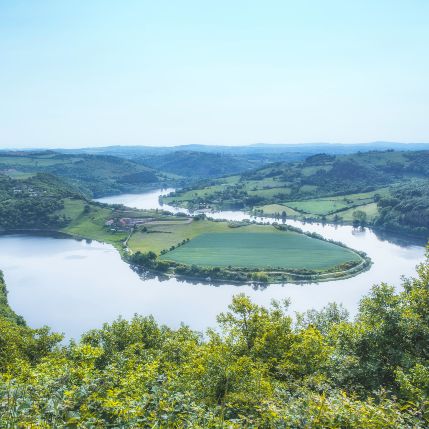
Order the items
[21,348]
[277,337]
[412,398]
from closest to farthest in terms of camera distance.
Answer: [412,398] < [277,337] < [21,348]

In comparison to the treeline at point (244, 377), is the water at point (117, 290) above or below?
below

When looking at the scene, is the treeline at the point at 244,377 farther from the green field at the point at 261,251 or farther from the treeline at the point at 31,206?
the treeline at the point at 31,206

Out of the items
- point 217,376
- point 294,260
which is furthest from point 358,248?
point 217,376

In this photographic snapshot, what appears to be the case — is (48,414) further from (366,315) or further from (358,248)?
(358,248)

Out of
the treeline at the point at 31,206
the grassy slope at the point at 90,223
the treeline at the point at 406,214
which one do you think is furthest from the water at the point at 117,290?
the treeline at the point at 31,206

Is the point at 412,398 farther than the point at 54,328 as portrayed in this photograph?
No
